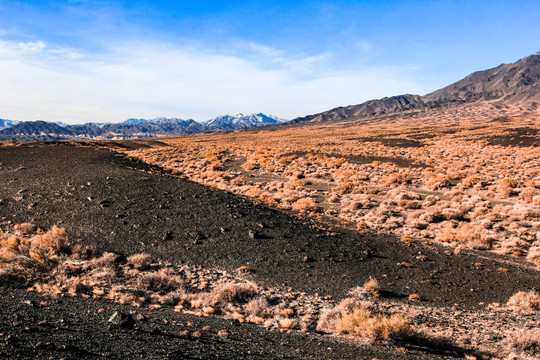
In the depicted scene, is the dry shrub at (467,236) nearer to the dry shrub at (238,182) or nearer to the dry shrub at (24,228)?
the dry shrub at (238,182)

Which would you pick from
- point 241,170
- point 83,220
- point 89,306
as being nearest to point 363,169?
point 241,170

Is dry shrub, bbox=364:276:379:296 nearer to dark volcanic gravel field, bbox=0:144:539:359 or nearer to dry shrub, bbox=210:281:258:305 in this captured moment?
dark volcanic gravel field, bbox=0:144:539:359

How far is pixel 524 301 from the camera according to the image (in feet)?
29.5

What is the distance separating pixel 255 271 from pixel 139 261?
4.08m

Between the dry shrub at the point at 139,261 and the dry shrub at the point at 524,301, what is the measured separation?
1147cm

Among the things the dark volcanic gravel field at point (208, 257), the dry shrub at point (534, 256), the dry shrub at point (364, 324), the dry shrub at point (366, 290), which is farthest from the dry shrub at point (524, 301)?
the dry shrub at point (364, 324)

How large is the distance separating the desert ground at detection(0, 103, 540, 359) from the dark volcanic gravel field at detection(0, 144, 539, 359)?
0.18ft

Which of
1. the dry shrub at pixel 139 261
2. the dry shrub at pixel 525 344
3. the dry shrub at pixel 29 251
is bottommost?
the dry shrub at pixel 525 344

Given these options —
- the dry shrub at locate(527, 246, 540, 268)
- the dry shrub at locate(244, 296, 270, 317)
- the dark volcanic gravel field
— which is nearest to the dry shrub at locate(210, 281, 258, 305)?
the dry shrub at locate(244, 296, 270, 317)

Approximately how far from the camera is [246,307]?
838 cm

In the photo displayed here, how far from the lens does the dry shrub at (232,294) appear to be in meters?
8.82

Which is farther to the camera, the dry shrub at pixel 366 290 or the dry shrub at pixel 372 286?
the dry shrub at pixel 372 286

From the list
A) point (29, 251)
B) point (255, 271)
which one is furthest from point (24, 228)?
point (255, 271)

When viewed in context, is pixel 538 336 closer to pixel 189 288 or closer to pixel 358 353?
pixel 358 353
